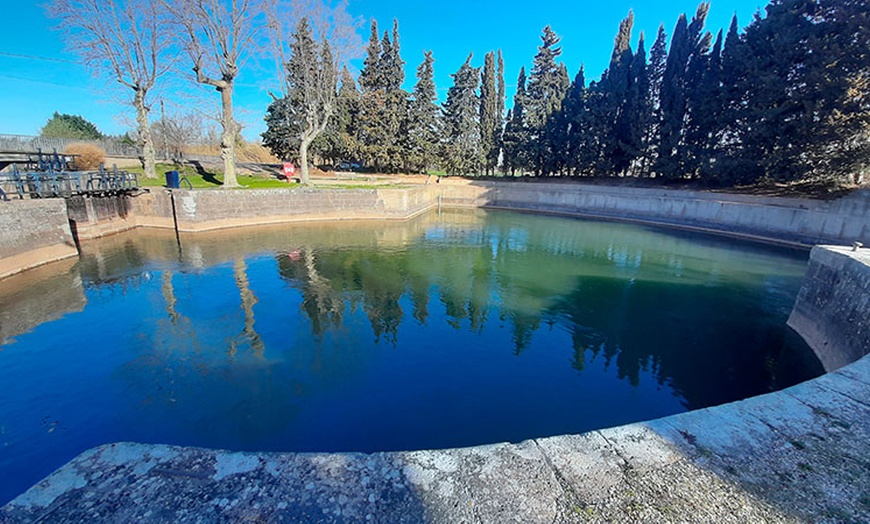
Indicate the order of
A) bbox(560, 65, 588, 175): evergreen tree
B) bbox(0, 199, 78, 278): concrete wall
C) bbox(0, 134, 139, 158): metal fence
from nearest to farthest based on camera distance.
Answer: bbox(0, 199, 78, 278): concrete wall → bbox(0, 134, 139, 158): metal fence → bbox(560, 65, 588, 175): evergreen tree

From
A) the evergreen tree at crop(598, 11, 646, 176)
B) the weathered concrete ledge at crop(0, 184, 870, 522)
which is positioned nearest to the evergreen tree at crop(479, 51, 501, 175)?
the evergreen tree at crop(598, 11, 646, 176)

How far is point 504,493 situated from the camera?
1901mm

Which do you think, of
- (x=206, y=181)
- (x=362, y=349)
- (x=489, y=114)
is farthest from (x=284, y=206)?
(x=489, y=114)

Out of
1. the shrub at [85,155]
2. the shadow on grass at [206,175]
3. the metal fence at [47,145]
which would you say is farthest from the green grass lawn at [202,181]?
the metal fence at [47,145]

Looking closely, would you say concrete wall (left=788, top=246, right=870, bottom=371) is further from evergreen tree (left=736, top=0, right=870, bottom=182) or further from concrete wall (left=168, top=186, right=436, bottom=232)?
concrete wall (left=168, top=186, right=436, bottom=232)

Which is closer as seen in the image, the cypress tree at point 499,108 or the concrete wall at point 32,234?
the concrete wall at point 32,234

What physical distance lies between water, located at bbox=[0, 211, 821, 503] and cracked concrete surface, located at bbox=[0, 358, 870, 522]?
2303mm

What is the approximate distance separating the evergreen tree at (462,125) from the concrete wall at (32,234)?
2530cm

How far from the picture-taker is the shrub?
21.4 m

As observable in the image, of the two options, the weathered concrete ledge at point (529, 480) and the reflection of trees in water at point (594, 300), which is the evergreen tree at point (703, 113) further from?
the weathered concrete ledge at point (529, 480)

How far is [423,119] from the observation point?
3122 cm

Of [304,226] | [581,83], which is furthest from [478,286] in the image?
[581,83]

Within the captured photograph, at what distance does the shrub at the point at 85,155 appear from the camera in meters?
21.4

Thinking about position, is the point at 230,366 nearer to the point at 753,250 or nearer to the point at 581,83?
the point at 753,250
